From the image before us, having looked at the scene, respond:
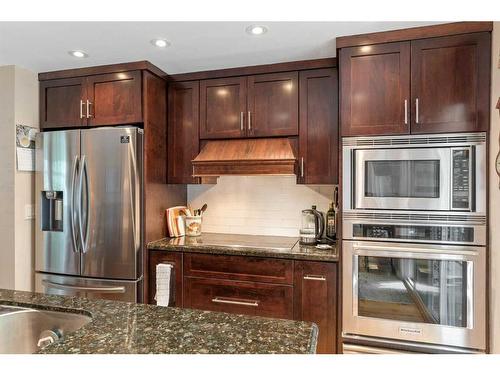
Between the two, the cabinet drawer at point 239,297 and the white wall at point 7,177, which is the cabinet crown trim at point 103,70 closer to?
the white wall at point 7,177

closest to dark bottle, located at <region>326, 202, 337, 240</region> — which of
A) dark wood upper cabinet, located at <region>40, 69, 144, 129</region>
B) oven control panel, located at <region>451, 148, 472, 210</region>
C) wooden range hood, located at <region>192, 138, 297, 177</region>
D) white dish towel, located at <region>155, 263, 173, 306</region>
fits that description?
wooden range hood, located at <region>192, 138, 297, 177</region>

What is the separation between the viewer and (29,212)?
2.73 m

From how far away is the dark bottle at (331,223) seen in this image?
2.68 m

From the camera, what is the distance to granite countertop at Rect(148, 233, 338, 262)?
2.25 m

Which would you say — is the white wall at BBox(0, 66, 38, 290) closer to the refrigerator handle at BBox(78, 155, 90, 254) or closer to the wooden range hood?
the refrigerator handle at BBox(78, 155, 90, 254)

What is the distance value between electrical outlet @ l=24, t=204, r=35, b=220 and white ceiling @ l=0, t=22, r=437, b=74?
48.3 inches

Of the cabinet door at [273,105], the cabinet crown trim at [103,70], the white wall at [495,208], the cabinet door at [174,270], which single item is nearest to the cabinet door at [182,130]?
the cabinet crown trim at [103,70]

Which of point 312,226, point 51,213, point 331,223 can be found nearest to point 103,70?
point 51,213

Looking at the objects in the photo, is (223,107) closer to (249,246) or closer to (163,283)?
(249,246)

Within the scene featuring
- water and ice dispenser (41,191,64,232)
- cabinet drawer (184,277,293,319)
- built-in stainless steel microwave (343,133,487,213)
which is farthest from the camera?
water and ice dispenser (41,191,64,232)

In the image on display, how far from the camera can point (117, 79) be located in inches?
104

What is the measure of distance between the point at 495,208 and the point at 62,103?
Answer: 3.42m

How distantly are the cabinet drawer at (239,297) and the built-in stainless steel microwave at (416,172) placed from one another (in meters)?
0.85
